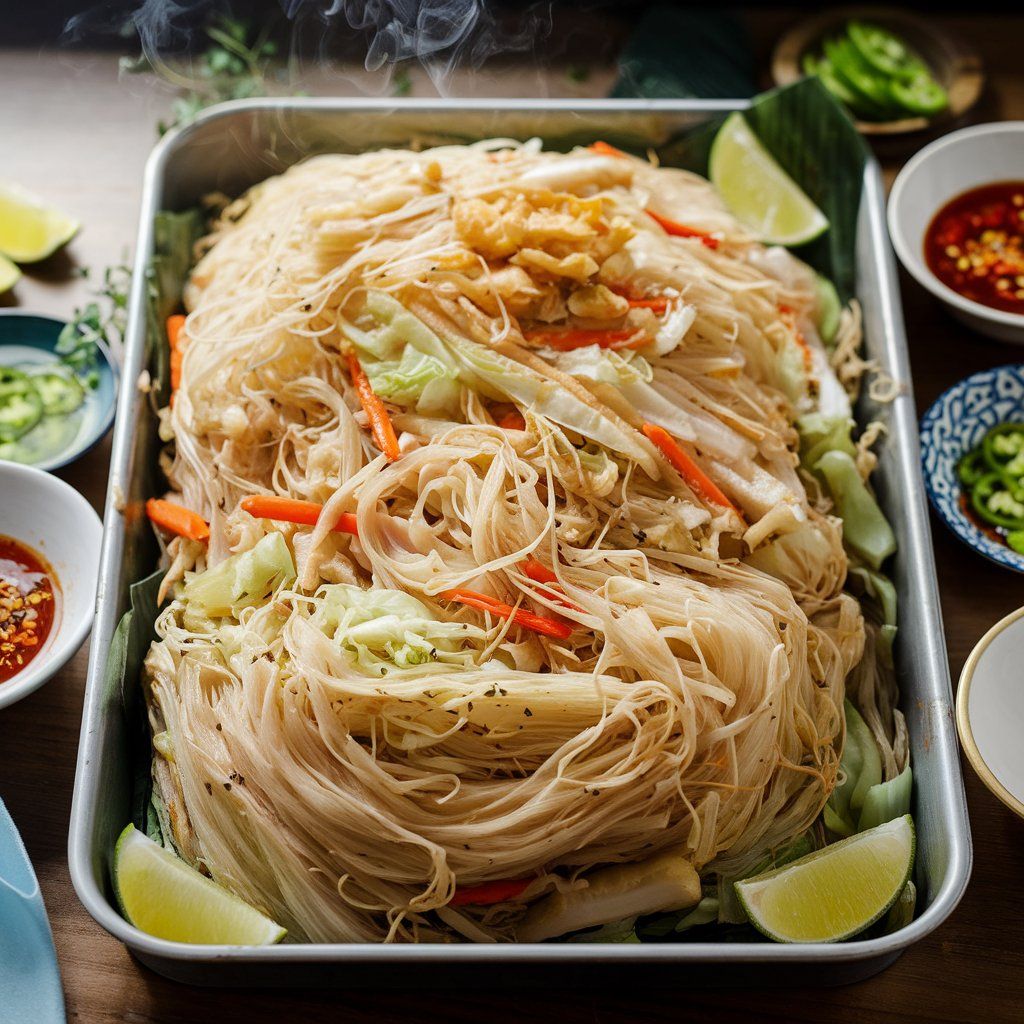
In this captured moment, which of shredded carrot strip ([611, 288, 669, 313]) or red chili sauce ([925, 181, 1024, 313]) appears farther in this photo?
red chili sauce ([925, 181, 1024, 313])

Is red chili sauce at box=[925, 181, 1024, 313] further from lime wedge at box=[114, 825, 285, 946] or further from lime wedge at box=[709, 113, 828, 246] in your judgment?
lime wedge at box=[114, 825, 285, 946]

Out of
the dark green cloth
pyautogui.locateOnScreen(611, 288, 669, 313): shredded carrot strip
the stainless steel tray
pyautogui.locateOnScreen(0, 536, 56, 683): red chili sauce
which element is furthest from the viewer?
the dark green cloth

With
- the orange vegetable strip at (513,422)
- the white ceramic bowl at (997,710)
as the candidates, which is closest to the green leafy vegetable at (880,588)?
the white ceramic bowl at (997,710)

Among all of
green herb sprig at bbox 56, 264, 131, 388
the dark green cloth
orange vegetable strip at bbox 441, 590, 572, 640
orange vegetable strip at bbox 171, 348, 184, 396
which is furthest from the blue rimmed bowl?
the dark green cloth

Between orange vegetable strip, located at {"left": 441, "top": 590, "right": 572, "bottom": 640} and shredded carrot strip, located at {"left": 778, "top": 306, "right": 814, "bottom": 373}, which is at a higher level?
shredded carrot strip, located at {"left": 778, "top": 306, "right": 814, "bottom": 373}

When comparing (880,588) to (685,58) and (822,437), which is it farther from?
(685,58)

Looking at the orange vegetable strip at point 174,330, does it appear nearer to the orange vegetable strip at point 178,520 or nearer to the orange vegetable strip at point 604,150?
the orange vegetable strip at point 178,520

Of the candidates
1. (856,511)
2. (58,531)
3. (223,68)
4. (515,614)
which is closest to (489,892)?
(515,614)
